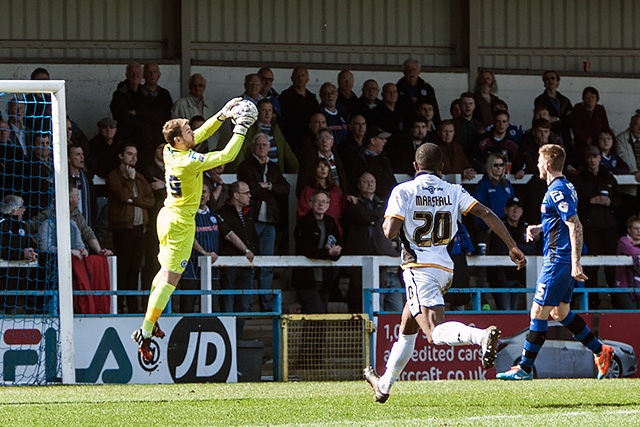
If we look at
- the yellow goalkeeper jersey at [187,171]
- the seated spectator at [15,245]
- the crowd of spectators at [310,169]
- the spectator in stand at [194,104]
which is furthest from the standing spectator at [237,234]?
the yellow goalkeeper jersey at [187,171]

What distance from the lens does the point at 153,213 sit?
1459 cm

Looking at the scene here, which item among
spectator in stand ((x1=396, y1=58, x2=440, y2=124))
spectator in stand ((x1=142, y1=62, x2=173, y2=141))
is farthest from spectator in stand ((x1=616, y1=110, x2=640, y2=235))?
spectator in stand ((x1=142, y1=62, x2=173, y2=141))

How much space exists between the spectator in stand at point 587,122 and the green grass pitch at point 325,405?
242 inches

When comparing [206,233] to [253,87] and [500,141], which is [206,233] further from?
[500,141]

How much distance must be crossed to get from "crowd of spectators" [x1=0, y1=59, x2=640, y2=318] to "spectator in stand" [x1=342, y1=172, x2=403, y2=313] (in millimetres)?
19

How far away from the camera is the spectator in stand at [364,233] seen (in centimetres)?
1481

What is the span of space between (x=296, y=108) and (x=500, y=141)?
2.85m

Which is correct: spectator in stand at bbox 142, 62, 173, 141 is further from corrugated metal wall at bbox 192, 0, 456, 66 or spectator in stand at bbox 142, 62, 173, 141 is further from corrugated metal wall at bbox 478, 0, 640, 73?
corrugated metal wall at bbox 478, 0, 640, 73

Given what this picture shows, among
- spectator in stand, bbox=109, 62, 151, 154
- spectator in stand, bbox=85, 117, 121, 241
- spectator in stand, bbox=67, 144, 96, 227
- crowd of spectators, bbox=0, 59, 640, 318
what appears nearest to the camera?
spectator in stand, bbox=67, 144, 96, 227

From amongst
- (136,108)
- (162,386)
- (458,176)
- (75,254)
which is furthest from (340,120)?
(162,386)

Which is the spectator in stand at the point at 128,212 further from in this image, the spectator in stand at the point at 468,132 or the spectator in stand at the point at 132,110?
the spectator in stand at the point at 468,132

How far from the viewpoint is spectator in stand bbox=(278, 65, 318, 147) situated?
16188 mm

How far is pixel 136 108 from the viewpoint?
15328mm

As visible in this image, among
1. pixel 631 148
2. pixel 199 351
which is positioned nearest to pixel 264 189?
pixel 199 351
